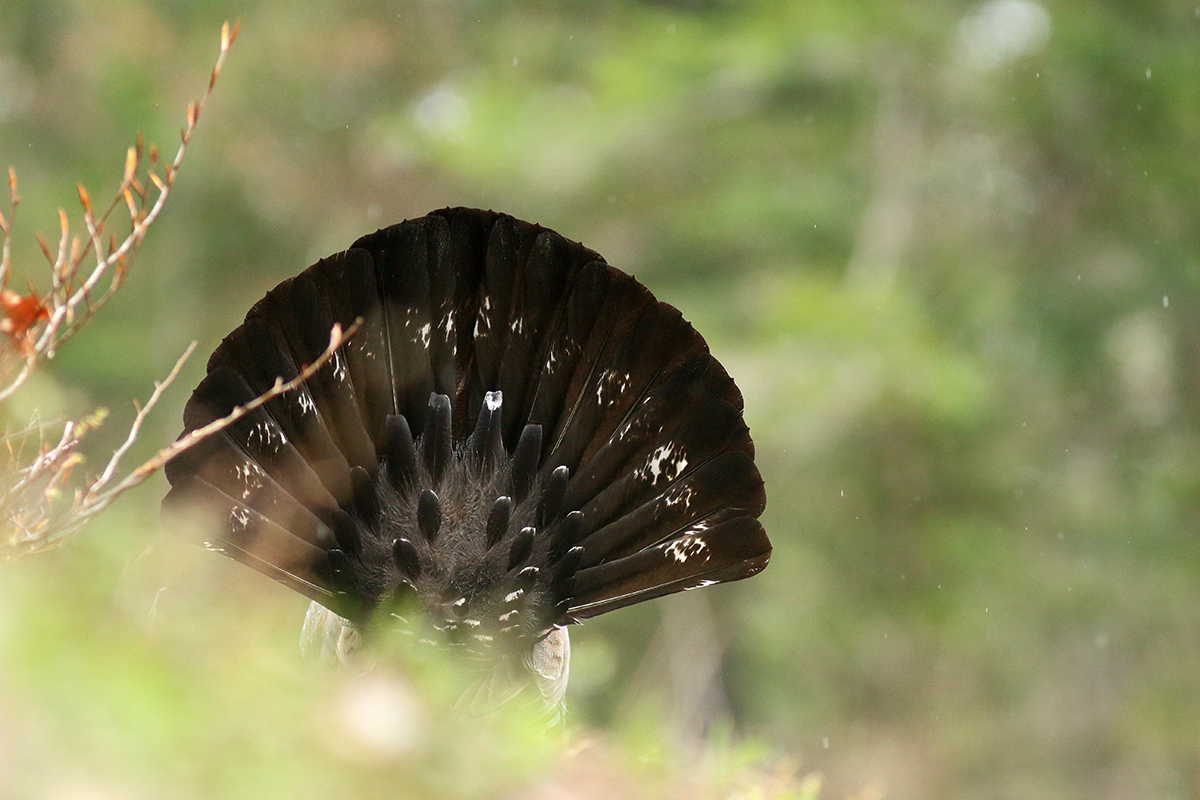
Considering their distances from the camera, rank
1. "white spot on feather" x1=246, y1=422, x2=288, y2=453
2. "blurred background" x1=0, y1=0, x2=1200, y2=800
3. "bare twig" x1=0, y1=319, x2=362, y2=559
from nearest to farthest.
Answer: "bare twig" x1=0, y1=319, x2=362, y2=559, "white spot on feather" x1=246, y1=422, x2=288, y2=453, "blurred background" x1=0, y1=0, x2=1200, y2=800

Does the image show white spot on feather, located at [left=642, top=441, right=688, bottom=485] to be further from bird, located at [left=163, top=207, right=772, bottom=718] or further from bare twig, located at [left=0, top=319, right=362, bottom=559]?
bare twig, located at [left=0, top=319, right=362, bottom=559]

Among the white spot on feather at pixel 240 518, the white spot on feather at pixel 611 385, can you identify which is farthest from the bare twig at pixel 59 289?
the white spot on feather at pixel 611 385

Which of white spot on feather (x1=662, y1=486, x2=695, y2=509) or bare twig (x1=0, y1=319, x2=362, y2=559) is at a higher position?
white spot on feather (x1=662, y1=486, x2=695, y2=509)

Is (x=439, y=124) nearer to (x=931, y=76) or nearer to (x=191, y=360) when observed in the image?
(x=191, y=360)

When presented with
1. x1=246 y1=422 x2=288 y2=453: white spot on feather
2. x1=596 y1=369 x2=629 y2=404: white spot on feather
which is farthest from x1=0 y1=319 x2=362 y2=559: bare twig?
x1=596 y1=369 x2=629 y2=404: white spot on feather

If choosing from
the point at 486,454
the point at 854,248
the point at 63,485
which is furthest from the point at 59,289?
the point at 854,248

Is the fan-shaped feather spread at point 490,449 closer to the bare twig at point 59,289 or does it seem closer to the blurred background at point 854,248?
the bare twig at point 59,289

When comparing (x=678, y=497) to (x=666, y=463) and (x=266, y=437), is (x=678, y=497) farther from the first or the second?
(x=266, y=437)
